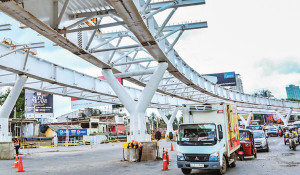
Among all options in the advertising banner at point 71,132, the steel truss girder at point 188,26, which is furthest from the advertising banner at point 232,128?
the advertising banner at point 71,132

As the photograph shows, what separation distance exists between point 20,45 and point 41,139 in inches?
1380

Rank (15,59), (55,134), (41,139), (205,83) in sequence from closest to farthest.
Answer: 1. (15,59)
2. (205,83)
3. (41,139)
4. (55,134)

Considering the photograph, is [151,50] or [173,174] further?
[151,50]

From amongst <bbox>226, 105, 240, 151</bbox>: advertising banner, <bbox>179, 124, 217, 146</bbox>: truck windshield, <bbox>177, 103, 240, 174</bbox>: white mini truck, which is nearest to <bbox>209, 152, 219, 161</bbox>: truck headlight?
<bbox>177, 103, 240, 174</bbox>: white mini truck

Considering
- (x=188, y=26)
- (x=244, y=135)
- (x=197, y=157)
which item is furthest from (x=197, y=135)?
(x=244, y=135)

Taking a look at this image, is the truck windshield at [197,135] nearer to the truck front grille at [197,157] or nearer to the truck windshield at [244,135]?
the truck front grille at [197,157]

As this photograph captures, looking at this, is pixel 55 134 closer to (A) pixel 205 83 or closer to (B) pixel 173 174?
(A) pixel 205 83

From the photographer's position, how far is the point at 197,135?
436 inches

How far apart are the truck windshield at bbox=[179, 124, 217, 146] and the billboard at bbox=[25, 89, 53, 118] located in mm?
51727

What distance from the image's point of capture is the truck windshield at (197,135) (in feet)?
34.9

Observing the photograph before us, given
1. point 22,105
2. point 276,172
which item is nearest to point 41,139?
point 22,105

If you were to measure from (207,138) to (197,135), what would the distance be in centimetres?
49

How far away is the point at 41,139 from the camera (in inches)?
1833

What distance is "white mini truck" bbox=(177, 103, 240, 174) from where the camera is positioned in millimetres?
10289
